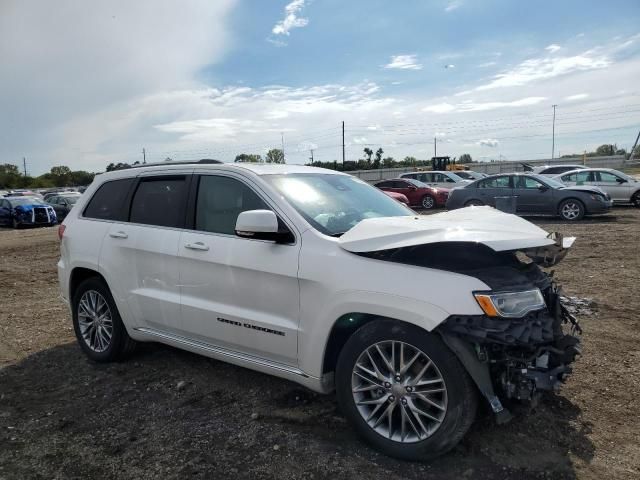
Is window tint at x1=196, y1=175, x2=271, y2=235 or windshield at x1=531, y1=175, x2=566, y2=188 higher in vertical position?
windshield at x1=531, y1=175, x2=566, y2=188

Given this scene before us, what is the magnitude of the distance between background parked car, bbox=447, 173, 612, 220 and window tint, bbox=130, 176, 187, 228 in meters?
11.7

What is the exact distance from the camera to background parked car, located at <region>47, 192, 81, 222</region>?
2538cm

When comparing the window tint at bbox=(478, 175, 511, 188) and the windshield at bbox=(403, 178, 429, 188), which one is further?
the windshield at bbox=(403, 178, 429, 188)

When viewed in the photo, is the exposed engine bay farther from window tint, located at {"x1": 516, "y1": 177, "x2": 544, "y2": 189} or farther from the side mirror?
window tint, located at {"x1": 516, "y1": 177, "x2": 544, "y2": 189}

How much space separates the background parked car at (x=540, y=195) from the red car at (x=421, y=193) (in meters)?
4.59

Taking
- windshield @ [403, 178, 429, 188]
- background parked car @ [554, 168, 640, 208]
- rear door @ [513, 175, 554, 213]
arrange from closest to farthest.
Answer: rear door @ [513, 175, 554, 213]
background parked car @ [554, 168, 640, 208]
windshield @ [403, 178, 429, 188]

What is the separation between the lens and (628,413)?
11.4 ft

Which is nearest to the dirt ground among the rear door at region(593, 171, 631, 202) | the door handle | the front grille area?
the door handle

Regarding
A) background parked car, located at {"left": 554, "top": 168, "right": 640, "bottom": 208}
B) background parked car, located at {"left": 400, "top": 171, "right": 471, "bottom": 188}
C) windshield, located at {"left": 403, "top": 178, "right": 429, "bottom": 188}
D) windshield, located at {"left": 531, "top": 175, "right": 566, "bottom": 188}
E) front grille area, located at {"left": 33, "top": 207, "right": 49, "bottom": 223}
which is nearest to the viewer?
windshield, located at {"left": 531, "top": 175, "right": 566, "bottom": 188}

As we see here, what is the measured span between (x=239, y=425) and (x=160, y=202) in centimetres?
200

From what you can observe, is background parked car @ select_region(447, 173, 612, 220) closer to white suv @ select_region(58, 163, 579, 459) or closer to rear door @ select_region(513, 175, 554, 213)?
rear door @ select_region(513, 175, 554, 213)

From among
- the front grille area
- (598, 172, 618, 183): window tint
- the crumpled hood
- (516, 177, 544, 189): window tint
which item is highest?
(598, 172, 618, 183): window tint

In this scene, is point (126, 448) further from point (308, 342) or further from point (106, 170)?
point (106, 170)

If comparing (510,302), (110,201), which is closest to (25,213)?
(110,201)
